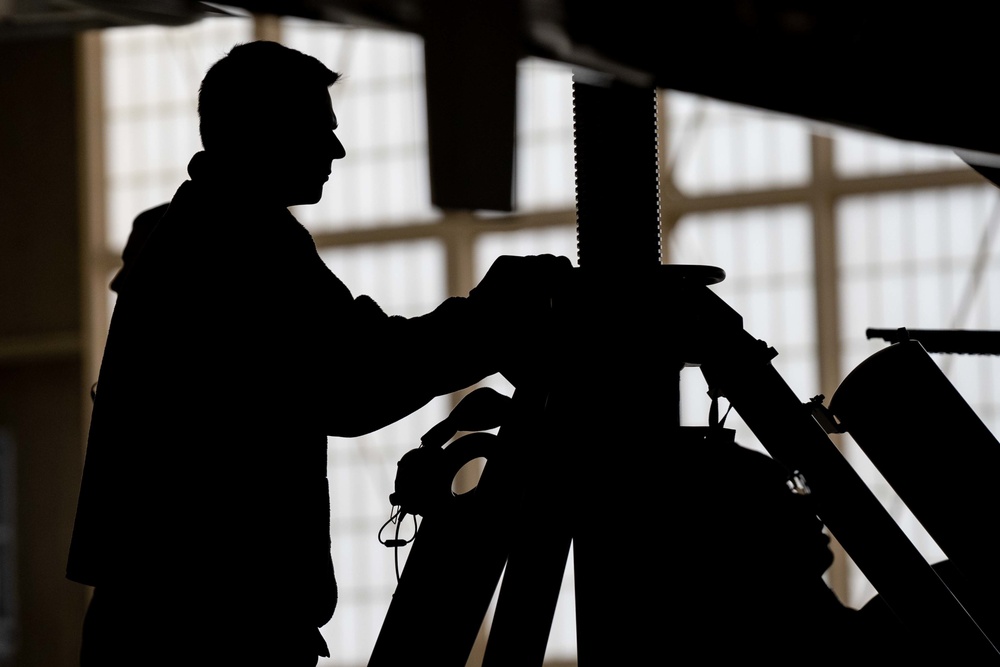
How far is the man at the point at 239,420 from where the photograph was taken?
1.48m

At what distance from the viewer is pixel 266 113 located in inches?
62.5

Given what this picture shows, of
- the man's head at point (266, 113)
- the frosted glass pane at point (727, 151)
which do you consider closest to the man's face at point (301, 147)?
the man's head at point (266, 113)

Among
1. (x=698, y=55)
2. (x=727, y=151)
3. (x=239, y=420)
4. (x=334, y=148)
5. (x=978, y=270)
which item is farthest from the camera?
(x=727, y=151)

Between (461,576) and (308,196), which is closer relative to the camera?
(461,576)

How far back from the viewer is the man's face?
5.22ft

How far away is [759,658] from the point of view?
5.27 feet

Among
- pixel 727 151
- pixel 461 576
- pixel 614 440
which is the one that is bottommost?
pixel 461 576

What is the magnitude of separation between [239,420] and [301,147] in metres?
0.39

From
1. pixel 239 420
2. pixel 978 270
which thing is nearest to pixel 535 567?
pixel 239 420

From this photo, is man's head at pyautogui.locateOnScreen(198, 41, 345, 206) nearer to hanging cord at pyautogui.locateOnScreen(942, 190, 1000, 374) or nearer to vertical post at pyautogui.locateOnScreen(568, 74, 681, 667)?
vertical post at pyautogui.locateOnScreen(568, 74, 681, 667)

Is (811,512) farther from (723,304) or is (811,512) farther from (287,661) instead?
(287,661)

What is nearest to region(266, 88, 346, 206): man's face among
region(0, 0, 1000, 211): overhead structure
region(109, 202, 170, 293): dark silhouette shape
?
region(0, 0, 1000, 211): overhead structure

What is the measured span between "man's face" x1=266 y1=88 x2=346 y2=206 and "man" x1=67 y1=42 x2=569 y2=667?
74 millimetres

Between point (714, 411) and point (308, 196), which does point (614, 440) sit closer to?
point (714, 411)
